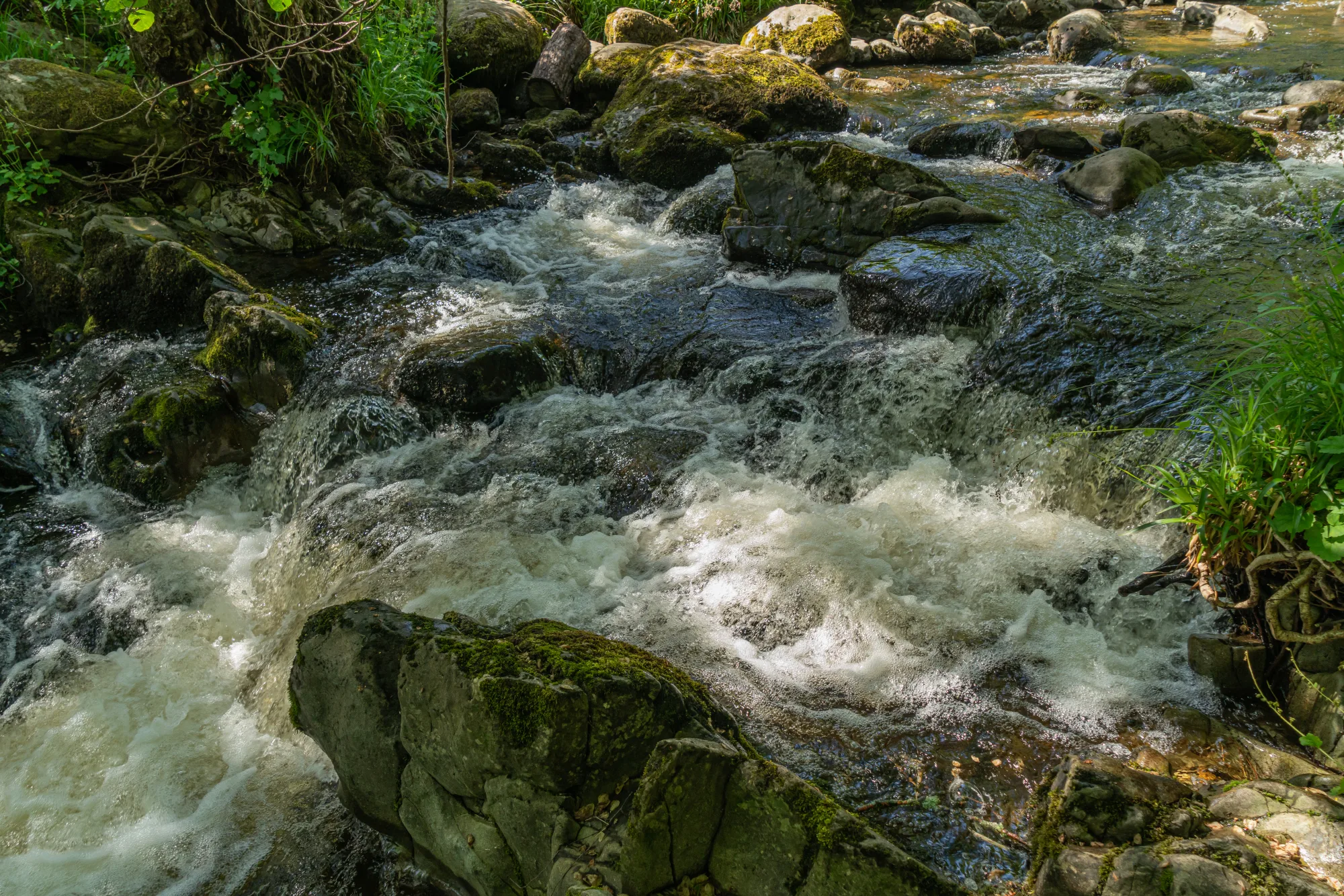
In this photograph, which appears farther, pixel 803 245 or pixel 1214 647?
pixel 803 245

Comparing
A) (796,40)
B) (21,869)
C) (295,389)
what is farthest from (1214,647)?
(796,40)

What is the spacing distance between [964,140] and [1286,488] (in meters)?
6.81

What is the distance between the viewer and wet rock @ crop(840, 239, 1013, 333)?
16.9 feet

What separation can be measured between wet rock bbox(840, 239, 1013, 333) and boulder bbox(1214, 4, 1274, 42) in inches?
403

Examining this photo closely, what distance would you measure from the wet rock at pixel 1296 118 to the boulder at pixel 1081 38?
4.64 metres

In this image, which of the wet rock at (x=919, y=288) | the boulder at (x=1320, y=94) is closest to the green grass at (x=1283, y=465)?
the wet rock at (x=919, y=288)

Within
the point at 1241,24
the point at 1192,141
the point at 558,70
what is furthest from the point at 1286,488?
the point at 1241,24

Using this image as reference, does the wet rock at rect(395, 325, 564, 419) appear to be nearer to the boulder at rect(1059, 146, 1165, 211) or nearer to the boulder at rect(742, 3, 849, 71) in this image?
the boulder at rect(1059, 146, 1165, 211)

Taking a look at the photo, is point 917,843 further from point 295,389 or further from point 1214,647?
point 295,389

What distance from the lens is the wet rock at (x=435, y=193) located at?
7.99 m

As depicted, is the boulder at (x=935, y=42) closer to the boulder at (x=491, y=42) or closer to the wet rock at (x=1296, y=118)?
the wet rock at (x=1296, y=118)

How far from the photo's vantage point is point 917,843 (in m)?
2.53

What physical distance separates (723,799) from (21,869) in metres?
2.57

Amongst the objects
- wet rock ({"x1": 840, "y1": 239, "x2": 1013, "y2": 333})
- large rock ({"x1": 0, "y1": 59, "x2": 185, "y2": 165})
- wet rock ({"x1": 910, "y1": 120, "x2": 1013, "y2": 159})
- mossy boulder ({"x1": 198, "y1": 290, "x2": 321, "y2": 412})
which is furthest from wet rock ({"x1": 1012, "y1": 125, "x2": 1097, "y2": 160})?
large rock ({"x1": 0, "y1": 59, "x2": 185, "y2": 165})
